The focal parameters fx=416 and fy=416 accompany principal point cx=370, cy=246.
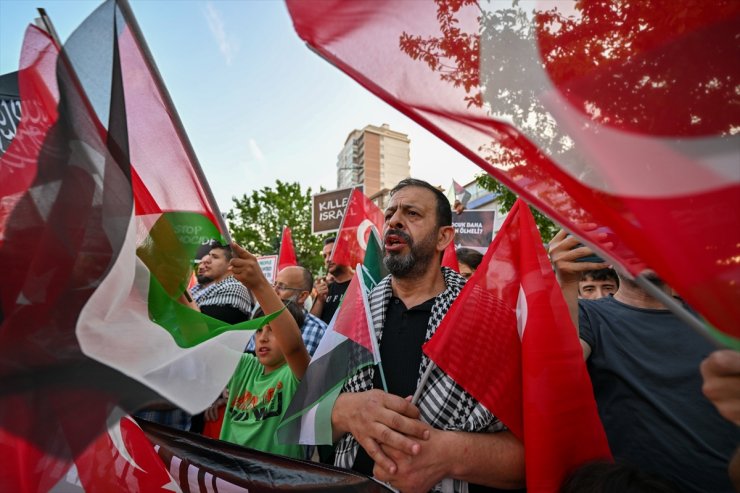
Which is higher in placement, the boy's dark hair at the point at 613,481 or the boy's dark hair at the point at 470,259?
the boy's dark hair at the point at 470,259

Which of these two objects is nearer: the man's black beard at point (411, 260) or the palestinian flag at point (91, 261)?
the palestinian flag at point (91, 261)

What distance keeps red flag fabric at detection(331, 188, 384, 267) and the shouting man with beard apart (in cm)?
302

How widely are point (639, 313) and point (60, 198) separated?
7.62 ft

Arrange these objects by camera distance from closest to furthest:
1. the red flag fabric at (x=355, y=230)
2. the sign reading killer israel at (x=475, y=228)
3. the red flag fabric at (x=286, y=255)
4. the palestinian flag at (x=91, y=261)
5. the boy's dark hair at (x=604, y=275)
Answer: the palestinian flag at (x=91, y=261) → the boy's dark hair at (x=604, y=275) → the red flag fabric at (x=355, y=230) → the red flag fabric at (x=286, y=255) → the sign reading killer israel at (x=475, y=228)

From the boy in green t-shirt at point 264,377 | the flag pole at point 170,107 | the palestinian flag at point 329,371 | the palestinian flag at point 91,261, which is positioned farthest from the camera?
the boy in green t-shirt at point 264,377

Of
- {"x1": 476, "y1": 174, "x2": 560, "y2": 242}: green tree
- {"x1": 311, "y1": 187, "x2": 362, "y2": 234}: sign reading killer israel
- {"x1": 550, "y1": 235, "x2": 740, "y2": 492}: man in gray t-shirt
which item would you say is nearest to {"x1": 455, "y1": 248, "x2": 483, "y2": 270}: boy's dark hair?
{"x1": 550, "y1": 235, "x2": 740, "y2": 492}: man in gray t-shirt

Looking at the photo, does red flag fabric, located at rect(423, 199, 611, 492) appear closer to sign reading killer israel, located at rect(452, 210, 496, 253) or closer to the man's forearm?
the man's forearm

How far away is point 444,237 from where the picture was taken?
7.57 feet

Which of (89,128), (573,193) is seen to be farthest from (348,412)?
(89,128)

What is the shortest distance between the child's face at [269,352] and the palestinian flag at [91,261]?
1.04 metres

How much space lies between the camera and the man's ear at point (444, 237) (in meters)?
2.26

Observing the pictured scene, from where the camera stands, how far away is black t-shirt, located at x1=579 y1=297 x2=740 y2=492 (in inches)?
61.2

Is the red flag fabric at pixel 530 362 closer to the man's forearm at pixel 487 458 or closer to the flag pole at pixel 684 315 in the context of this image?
Result: the man's forearm at pixel 487 458

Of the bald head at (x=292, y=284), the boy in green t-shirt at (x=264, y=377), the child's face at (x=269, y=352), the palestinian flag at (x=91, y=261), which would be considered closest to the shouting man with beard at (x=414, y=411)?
the boy in green t-shirt at (x=264, y=377)
